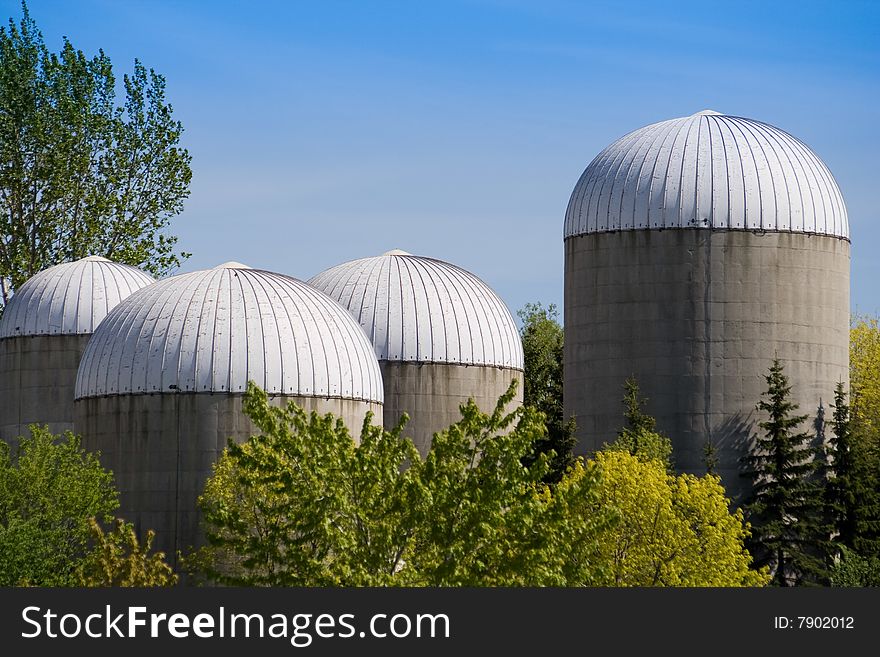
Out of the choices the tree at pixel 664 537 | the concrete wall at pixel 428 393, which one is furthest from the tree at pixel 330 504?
the concrete wall at pixel 428 393

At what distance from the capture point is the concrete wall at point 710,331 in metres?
58.0

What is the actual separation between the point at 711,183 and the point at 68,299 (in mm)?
20770

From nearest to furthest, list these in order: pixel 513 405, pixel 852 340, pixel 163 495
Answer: pixel 163 495, pixel 513 405, pixel 852 340

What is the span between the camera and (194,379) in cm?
5050

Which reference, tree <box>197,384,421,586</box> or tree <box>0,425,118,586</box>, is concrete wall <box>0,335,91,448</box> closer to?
tree <box>0,425,118,586</box>

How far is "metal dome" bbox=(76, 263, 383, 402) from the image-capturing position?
166 ft

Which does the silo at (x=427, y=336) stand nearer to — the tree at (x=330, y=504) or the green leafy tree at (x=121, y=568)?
the green leafy tree at (x=121, y=568)

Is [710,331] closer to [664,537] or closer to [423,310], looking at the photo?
[423,310]

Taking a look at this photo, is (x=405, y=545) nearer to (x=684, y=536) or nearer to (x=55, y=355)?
(x=684, y=536)

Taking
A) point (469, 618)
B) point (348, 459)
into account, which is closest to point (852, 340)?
point (348, 459)

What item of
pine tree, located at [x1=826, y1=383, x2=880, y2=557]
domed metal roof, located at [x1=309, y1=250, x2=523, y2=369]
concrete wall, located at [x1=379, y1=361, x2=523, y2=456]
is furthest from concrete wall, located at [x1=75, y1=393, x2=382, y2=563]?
pine tree, located at [x1=826, y1=383, x2=880, y2=557]

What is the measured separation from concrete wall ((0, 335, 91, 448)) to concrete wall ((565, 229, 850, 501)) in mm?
16270

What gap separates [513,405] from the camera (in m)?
64.1

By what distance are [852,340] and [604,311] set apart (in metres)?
26.3
